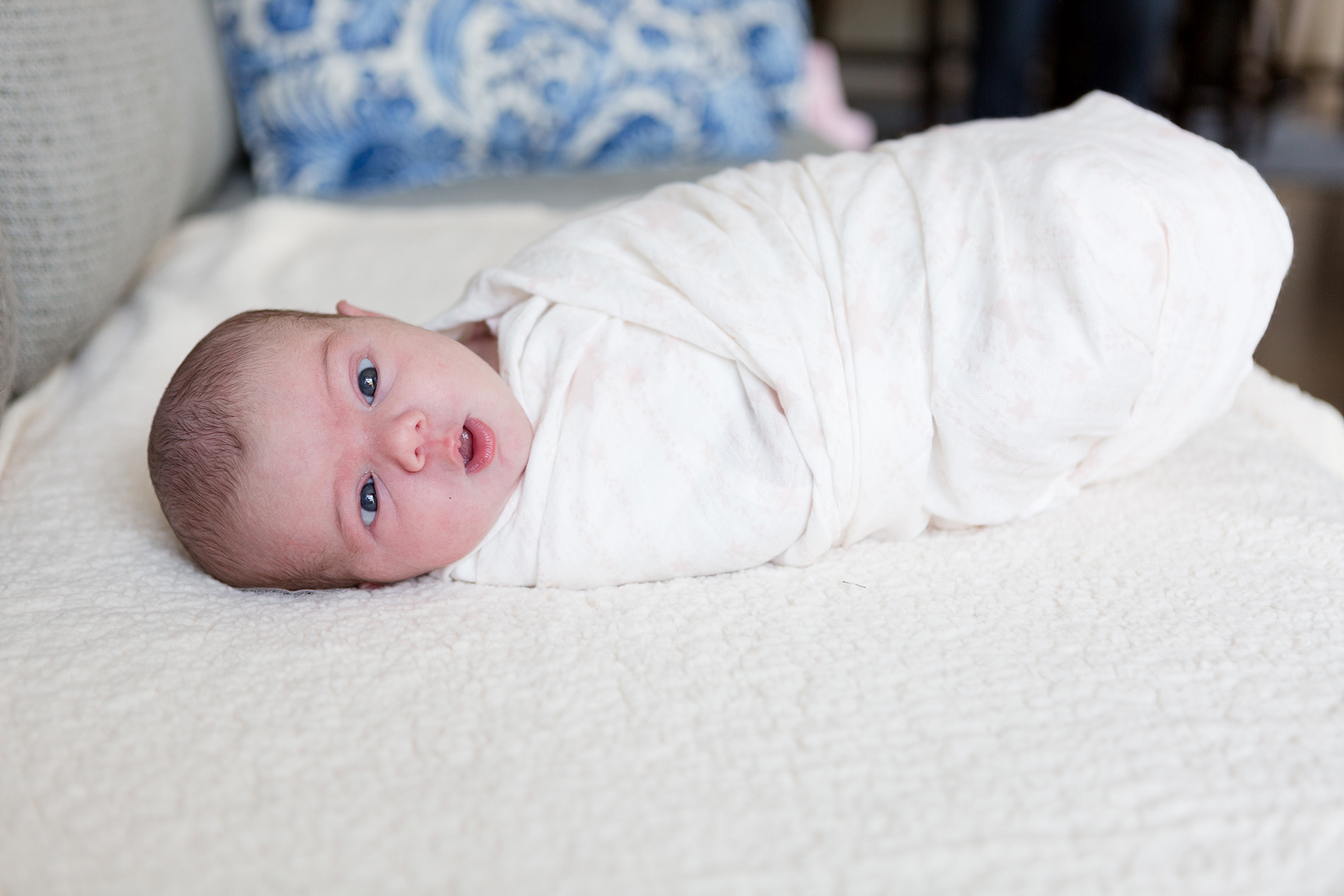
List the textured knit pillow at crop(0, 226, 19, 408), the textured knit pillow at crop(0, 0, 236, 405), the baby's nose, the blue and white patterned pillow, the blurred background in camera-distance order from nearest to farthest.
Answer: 1. the baby's nose
2. the textured knit pillow at crop(0, 226, 19, 408)
3. the textured knit pillow at crop(0, 0, 236, 405)
4. the blue and white patterned pillow
5. the blurred background

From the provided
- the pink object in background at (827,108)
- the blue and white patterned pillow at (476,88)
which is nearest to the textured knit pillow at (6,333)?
the blue and white patterned pillow at (476,88)

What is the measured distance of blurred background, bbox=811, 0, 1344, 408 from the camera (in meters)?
2.36

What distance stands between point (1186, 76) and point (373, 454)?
12.2ft

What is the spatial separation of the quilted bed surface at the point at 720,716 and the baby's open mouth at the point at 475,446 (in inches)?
3.7

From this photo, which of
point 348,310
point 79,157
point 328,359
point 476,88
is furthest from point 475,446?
point 476,88

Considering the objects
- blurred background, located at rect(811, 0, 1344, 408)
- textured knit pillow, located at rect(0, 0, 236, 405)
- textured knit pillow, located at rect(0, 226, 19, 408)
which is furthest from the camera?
blurred background, located at rect(811, 0, 1344, 408)

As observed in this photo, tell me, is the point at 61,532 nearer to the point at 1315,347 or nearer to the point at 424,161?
the point at 424,161

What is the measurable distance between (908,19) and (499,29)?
415 centimetres

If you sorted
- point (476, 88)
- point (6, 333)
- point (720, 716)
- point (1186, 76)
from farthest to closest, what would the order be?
point (1186, 76) → point (476, 88) → point (6, 333) → point (720, 716)

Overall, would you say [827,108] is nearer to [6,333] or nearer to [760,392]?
[760,392]

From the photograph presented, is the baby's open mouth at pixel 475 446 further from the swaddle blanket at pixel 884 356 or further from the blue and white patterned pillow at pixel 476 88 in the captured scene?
the blue and white patterned pillow at pixel 476 88

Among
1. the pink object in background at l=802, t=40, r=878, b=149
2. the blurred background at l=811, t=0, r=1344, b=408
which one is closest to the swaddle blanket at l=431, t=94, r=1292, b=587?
the blurred background at l=811, t=0, r=1344, b=408

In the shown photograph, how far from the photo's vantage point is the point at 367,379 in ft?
2.53

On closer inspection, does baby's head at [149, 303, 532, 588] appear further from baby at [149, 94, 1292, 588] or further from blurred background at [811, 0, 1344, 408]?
blurred background at [811, 0, 1344, 408]
